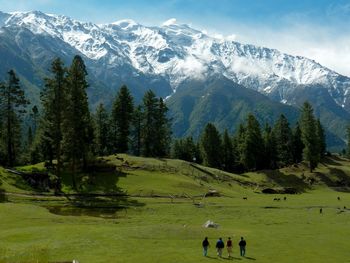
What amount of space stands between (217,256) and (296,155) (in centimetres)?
11793

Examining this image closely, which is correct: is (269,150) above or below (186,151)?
above

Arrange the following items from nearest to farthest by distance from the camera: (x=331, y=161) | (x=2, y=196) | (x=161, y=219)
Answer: (x=161, y=219) < (x=2, y=196) < (x=331, y=161)

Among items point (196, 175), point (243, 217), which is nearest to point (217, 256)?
point (243, 217)

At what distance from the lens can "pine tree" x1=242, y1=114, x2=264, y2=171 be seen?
13600 cm

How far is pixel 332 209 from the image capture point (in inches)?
3017

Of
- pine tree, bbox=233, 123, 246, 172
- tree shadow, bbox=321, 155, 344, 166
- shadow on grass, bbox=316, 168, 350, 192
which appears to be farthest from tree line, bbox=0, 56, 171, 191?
tree shadow, bbox=321, 155, 344, 166

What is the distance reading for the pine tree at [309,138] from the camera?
420ft

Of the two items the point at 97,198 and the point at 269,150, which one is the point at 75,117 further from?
the point at 269,150

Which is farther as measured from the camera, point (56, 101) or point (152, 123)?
point (152, 123)

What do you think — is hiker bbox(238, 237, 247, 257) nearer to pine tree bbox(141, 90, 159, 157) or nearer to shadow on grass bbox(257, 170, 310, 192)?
shadow on grass bbox(257, 170, 310, 192)

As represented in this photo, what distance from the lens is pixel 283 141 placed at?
494 ft

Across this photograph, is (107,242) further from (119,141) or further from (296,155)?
(296,155)

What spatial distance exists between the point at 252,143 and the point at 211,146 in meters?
13.1

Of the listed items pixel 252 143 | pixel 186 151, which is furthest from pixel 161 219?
pixel 186 151
